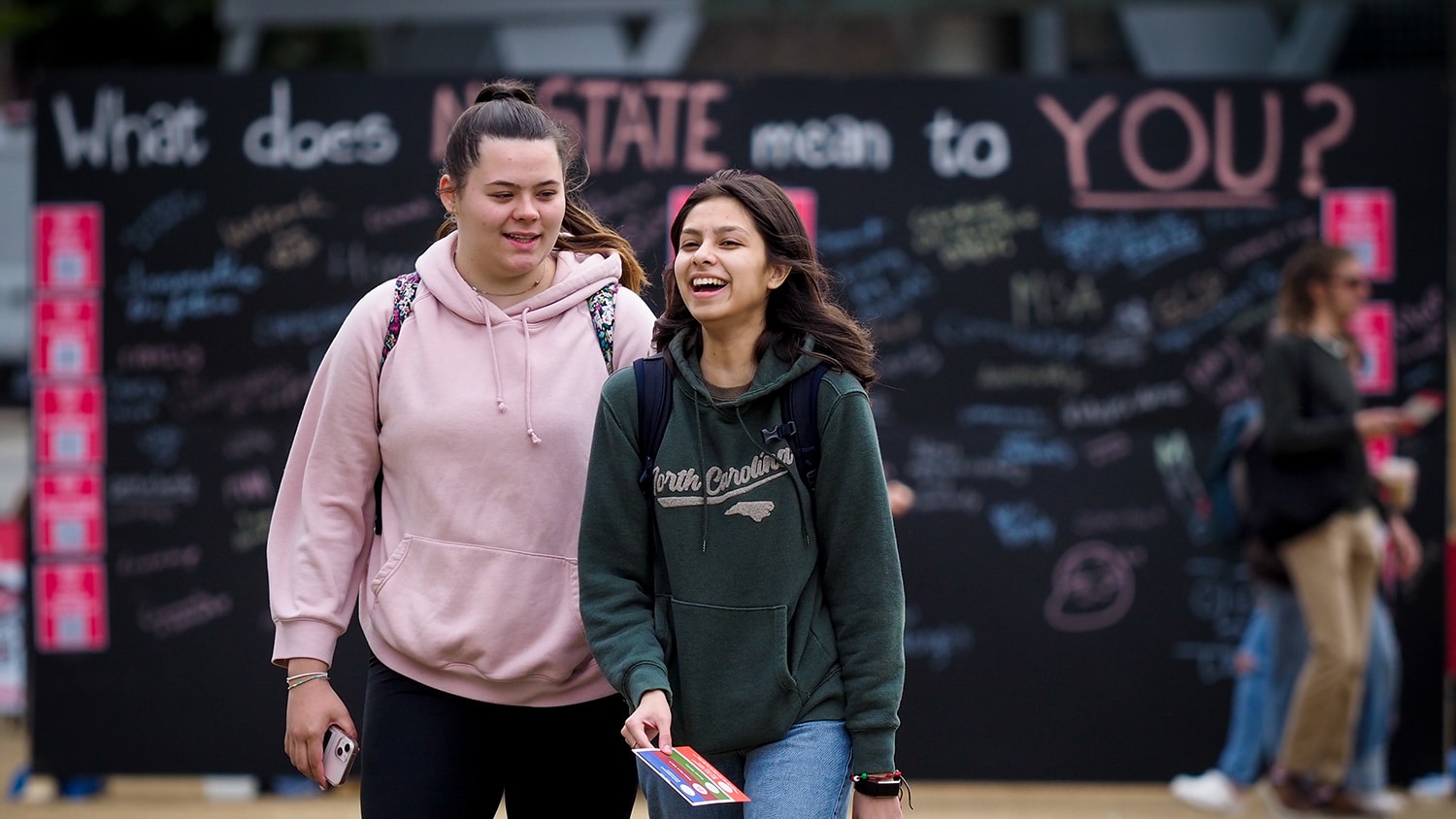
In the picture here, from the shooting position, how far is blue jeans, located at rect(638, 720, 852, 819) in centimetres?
274

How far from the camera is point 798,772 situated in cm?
275

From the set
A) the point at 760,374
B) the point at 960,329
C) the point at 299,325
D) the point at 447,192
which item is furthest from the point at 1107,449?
the point at 447,192

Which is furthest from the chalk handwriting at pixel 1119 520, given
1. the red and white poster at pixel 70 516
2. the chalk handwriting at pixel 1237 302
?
the red and white poster at pixel 70 516

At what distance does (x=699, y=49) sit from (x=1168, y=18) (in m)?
2.66

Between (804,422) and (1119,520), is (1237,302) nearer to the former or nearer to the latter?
(1119,520)

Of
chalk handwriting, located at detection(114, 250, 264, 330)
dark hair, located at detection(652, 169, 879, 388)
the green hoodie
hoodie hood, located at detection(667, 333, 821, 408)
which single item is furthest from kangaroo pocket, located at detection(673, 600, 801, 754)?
chalk handwriting, located at detection(114, 250, 264, 330)

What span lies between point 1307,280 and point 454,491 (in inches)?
171

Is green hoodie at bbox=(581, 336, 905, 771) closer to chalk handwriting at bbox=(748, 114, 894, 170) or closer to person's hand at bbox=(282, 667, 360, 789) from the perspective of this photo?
person's hand at bbox=(282, 667, 360, 789)

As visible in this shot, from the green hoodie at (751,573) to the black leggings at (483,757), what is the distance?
0.24 meters

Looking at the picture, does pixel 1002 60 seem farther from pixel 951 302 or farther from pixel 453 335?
pixel 453 335

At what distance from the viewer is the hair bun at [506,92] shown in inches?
119

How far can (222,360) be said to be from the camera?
6684 mm

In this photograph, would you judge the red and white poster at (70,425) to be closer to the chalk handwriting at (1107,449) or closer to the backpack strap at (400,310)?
the chalk handwriting at (1107,449)

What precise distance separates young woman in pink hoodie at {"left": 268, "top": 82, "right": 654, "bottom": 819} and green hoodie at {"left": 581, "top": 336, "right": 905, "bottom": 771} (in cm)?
16
